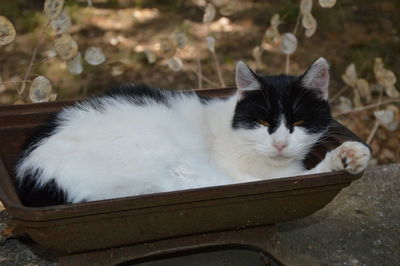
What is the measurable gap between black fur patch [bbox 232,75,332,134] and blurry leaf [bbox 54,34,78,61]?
83 cm

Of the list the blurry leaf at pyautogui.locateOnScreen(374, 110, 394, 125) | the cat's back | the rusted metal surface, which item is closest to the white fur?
the cat's back

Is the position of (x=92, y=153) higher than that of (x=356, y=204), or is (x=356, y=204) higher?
(x=92, y=153)

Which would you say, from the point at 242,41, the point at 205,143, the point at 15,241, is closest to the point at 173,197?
the point at 205,143

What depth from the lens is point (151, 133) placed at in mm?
1646

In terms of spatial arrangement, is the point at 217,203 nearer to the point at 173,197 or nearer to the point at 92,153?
the point at 173,197

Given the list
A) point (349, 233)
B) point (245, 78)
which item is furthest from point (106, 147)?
point (349, 233)

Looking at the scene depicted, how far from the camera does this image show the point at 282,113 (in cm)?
171

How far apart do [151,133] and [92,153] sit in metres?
0.21

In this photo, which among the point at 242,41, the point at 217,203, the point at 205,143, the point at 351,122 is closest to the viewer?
the point at 217,203

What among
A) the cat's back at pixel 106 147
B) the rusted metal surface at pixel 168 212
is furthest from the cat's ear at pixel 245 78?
the rusted metal surface at pixel 168 212

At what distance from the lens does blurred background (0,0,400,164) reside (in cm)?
340

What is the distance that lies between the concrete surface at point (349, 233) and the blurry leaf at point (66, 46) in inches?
28.9

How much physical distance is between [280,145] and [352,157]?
0.86 ft

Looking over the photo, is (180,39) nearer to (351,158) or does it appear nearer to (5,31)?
(5,31)
